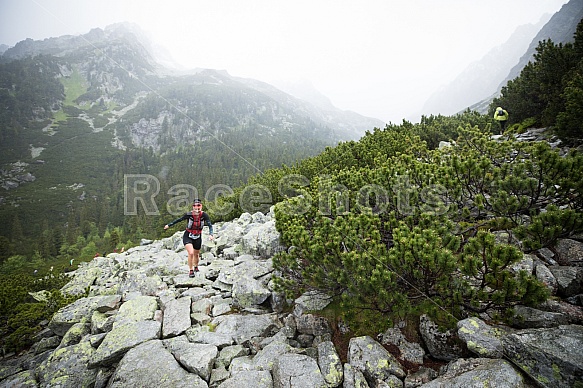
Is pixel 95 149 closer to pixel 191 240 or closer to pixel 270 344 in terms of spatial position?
pixel 191 240

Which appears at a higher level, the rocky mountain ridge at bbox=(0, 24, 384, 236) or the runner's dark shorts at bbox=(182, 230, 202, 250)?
the rocky mountain ridge at bbox=(0, 24, 384, 236)

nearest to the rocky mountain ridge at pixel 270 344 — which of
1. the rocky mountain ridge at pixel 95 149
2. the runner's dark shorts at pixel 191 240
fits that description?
the runner's dark shorts at pixel 191 240

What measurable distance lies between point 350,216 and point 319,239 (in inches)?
34.9

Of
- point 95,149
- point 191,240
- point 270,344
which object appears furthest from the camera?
point 95,149

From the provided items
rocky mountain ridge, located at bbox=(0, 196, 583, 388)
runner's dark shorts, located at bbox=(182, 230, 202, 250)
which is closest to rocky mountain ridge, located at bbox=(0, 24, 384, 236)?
runner's dark shorts, located at bbox=(182, 230, 202, 250)

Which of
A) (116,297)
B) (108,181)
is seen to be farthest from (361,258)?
(108,181)

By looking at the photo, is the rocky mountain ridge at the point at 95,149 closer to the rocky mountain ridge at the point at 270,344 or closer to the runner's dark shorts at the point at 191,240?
the runner's dark shorts at the point at 191,240

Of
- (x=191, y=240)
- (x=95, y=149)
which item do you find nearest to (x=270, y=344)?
(x=191, y=240)

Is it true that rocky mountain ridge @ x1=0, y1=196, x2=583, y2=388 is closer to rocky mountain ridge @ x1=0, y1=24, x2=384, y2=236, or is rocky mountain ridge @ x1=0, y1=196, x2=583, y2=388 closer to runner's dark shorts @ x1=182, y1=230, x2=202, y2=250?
runner's dark shorts @ x1=182, y1=230, x2=202, y2=250

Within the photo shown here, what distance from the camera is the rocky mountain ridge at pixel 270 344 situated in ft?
11.7

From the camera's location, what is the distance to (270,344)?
551 cm

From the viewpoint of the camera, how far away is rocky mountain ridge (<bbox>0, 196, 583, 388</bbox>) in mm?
3557

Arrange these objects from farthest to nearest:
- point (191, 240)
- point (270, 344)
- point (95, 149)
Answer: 1. point (95, 149)
2. point (191, 240)
3. point (270, 344)

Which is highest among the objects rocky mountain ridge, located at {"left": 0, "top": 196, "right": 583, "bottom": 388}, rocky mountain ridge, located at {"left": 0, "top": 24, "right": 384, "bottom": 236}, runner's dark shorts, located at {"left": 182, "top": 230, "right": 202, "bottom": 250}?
rocky mountain ridge, located at {"left": 0, "top": 24, "right": 384, "bottom": 236}
